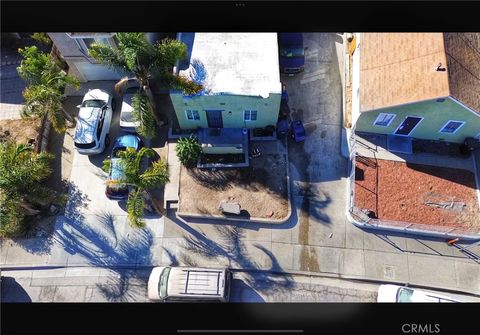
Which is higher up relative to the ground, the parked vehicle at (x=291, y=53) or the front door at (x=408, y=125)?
the parked vehicle at (x=291, y=53)

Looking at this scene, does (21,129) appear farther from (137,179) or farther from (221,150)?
(221,150)

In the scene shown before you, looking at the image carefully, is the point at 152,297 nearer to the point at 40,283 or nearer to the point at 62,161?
the point at 40,283

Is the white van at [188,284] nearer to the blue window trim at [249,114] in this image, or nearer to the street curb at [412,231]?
the street curb at [412,231]

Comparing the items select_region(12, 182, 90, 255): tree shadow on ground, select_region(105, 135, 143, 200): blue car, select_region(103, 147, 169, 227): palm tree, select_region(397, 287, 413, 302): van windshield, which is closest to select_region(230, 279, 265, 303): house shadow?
select_region(103, 147, 169, 227): palm tree

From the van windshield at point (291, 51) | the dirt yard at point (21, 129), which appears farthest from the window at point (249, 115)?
the dirt yard at point (21, 129)

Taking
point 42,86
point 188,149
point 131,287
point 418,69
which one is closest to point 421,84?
point 418,69

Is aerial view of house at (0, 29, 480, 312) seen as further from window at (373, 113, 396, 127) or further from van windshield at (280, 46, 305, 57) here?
van windshield at (280, 46, 305, 57)
